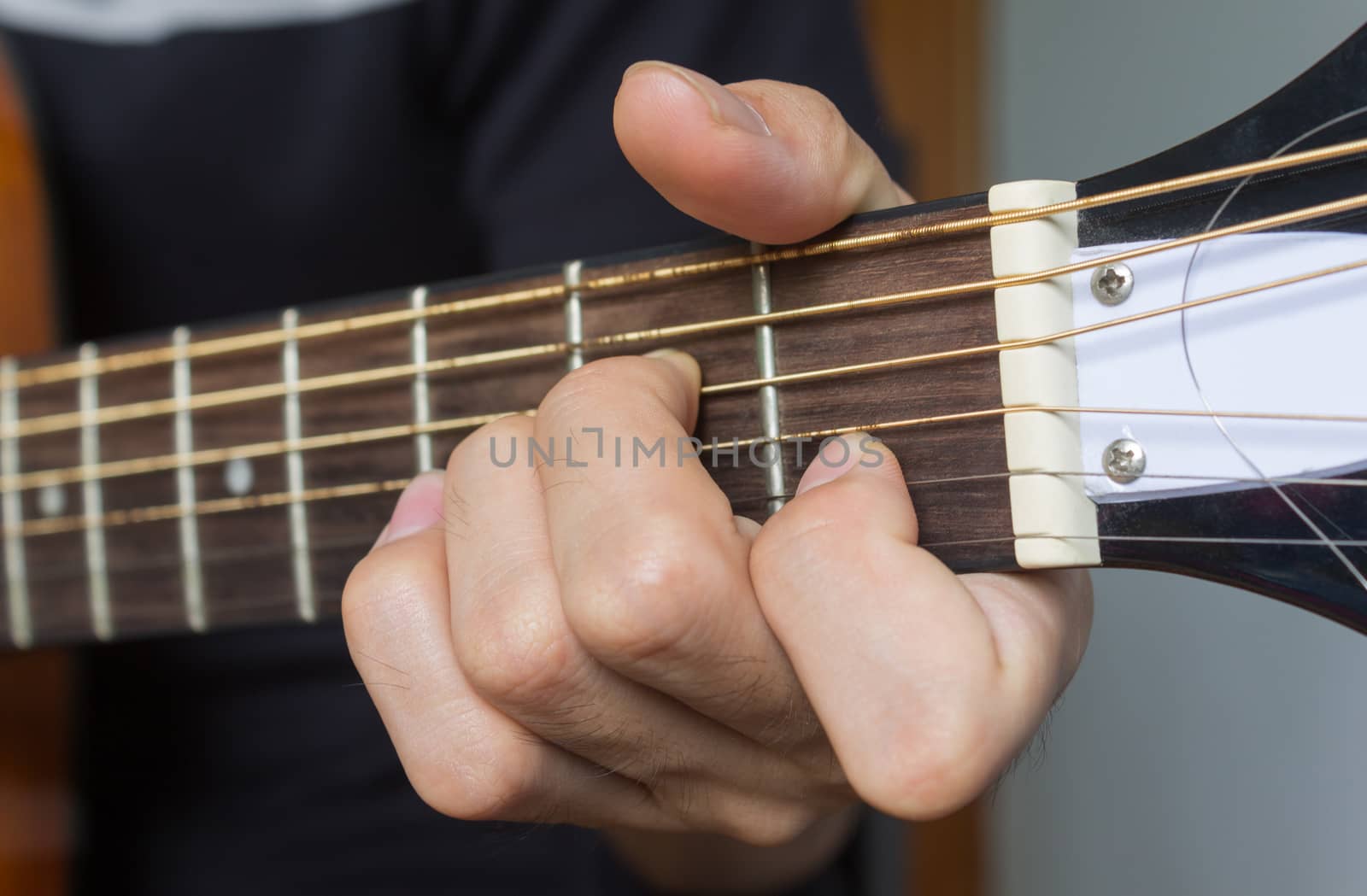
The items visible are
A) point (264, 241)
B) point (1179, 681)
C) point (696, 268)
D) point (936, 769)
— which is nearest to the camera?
point (936, 769)

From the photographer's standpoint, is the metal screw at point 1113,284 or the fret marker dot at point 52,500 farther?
the fret marker dot at point 52,500

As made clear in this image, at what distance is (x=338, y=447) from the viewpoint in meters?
0.55

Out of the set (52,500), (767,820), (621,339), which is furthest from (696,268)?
(52,500)

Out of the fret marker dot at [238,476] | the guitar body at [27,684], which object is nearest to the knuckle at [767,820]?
the fret marker dot at [238,476]

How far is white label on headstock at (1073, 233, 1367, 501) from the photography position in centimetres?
34

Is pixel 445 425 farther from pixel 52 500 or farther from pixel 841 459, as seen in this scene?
pixel 52 500

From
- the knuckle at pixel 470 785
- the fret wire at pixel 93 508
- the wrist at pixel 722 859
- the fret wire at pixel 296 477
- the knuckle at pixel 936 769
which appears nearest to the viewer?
the knuckle at pixel 936 769

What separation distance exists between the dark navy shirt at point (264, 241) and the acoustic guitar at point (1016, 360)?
0.35 metres

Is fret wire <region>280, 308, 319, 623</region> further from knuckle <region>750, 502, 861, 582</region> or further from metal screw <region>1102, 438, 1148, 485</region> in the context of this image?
metal screw <region>1102, 438, 1148, 485</region>

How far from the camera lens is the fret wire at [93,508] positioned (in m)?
0.67

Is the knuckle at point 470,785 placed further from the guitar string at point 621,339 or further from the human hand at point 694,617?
the guitar string at point 621,339

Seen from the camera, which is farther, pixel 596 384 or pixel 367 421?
pixel 367 421

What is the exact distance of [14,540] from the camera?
711 millimetres

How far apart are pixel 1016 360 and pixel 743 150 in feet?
0.42
